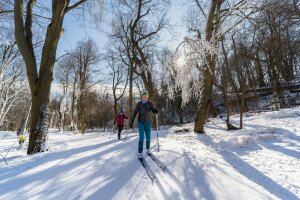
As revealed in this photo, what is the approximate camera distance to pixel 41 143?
9.36m

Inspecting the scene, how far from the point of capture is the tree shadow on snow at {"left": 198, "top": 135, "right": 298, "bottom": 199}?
5086 mm

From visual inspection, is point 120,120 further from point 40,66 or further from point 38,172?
point 38,172

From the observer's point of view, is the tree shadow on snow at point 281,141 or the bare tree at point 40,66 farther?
the bare tree at point 40,66

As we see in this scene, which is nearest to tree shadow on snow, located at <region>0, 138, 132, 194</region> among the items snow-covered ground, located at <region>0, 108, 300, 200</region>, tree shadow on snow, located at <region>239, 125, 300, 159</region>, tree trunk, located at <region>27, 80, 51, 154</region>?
snow-covered ground, located at <region>0, 108, 300, 200</region>

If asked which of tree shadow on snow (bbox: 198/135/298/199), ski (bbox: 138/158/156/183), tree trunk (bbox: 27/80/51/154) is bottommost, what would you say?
tree shadow on snow (bbox: 198/135/298/199)

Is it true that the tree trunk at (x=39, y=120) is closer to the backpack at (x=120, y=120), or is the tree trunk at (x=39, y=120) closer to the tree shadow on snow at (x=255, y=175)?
the backpack at (x=120, y=120)

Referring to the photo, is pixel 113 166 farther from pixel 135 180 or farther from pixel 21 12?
pixel 21 12

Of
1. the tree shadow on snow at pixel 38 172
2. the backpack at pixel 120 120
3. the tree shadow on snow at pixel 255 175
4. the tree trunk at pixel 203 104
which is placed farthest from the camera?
the backpack at pixel 120 120

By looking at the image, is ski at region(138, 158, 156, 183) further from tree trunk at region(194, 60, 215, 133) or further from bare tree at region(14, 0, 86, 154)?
tree trunk at region(194, 60, 215, 133)

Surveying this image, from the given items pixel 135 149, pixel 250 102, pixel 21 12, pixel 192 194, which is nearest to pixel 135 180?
pixel 192 194

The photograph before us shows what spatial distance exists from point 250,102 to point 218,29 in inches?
1328

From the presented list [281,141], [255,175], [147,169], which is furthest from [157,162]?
[281,141]

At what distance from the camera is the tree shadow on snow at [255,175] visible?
5.09 m

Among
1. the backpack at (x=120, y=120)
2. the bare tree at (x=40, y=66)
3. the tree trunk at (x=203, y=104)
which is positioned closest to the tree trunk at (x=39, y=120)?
the bare tree at (x=40, y=66)
